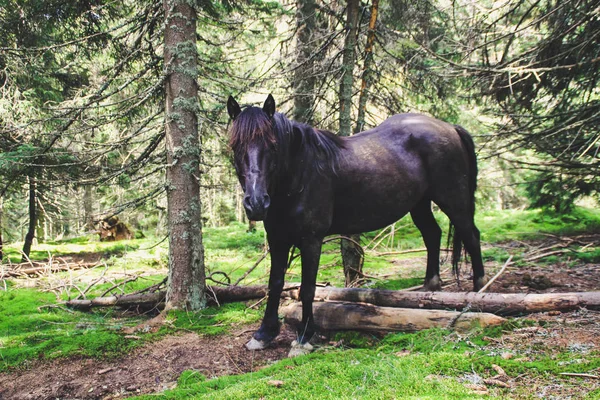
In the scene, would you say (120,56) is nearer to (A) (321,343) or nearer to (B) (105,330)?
(B) (105,330)

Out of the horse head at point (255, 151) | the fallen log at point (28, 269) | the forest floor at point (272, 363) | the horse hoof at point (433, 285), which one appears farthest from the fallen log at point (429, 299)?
the fallen log at point (28, 269)

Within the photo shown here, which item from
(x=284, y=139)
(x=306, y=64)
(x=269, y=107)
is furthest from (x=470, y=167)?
(x=306, y=64)

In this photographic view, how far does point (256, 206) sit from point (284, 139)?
88 cm

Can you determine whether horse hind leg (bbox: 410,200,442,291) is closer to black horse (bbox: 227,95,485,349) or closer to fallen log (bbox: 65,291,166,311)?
black horse (bbox: 227,95,485,349)

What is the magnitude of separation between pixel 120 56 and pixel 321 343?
5.67 metres

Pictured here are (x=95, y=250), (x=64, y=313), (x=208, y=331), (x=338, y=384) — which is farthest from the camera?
(x=95, y=250)

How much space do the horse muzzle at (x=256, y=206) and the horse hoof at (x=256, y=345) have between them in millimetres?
1643

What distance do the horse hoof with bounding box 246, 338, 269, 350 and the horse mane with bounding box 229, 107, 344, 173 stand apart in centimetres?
195

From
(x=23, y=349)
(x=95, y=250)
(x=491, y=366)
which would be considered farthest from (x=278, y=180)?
(x=95, y=250)

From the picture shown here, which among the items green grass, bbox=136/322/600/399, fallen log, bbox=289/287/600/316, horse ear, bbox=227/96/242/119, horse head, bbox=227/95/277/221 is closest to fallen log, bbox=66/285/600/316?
fallen log, bbox=289/287/600/316

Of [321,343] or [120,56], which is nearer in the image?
[321,343]

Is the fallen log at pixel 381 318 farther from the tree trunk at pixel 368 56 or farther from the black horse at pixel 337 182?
the tree trunk at pixel 368 56

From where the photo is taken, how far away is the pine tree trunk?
568cm

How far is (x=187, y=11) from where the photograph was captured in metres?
4.98
